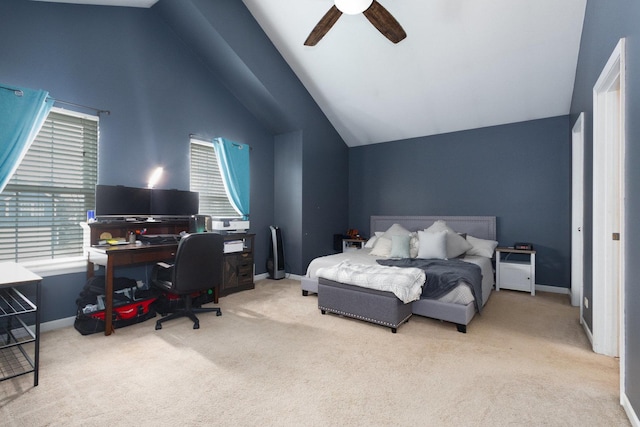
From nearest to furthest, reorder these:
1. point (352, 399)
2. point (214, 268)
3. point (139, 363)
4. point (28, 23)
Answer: point (352, 399) < point (139, 363) < point (28, 23) < point (214, 268)

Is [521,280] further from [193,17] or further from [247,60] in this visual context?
[193,17]

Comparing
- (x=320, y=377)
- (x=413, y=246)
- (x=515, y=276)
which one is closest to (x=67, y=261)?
(x=320, y=377)

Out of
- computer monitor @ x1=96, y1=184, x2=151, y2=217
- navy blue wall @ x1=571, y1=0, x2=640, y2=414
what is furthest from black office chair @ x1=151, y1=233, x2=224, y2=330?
navy blue wall @ x1=571, y1=0, x2=640, y2=414

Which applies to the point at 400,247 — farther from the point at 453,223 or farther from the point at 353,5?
the point at 353,5

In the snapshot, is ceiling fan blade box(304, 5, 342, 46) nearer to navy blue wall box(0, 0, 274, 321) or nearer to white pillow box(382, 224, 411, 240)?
navy blue wall box(0, 0, 274, 321)

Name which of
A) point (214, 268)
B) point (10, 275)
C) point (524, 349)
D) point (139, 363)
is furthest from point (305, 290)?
point (10, 275)

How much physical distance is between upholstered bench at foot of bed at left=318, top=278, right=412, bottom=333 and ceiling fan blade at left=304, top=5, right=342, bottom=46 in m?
2.66

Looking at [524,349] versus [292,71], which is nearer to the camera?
[524,349]

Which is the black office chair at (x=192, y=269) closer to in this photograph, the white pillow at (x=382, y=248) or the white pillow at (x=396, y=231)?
the white pillow at (x=382, y=248)

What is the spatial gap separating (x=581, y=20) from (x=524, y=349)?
3450 mm

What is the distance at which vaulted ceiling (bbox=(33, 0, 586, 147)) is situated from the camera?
3414mm

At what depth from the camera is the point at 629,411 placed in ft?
5.62

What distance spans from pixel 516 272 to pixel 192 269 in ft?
14.6

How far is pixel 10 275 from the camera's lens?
2117 millimetres
